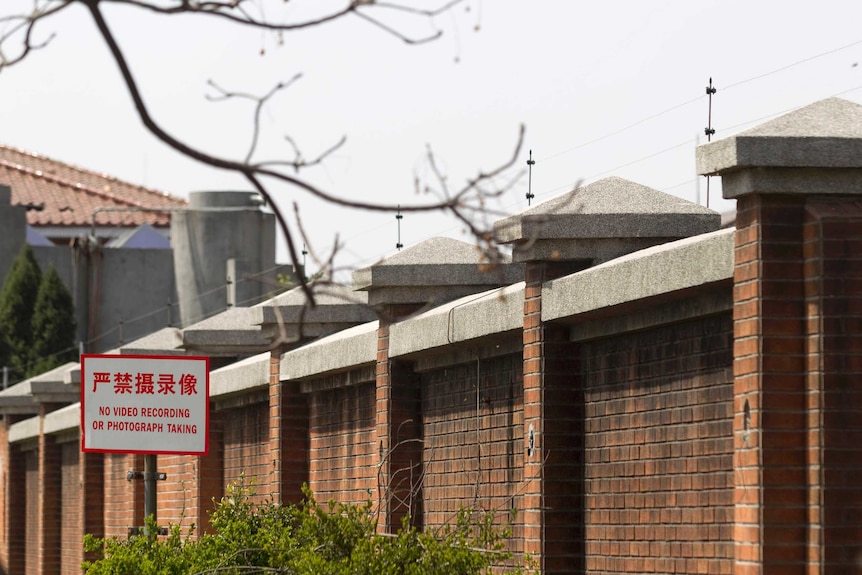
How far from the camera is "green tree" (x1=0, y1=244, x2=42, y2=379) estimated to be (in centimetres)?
4984

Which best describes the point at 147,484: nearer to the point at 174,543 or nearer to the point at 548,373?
the point at 174,543

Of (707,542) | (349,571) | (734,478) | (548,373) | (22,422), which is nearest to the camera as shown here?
(734,478)

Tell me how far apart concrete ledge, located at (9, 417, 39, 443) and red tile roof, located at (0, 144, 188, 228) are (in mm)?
26449

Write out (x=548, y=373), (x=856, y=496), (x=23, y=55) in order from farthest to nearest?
1. (x=548, y=373)
2. (x=856, y=496)
3. (x=23, y=55)

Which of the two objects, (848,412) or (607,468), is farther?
(607,468)

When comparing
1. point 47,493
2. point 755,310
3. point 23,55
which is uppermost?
point 23,55

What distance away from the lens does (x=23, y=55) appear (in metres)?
5.81

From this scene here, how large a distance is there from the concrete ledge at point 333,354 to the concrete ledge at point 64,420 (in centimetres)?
866

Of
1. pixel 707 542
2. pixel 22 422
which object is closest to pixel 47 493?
pixel 22 422

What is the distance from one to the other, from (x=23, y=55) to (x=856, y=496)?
→ 4.10 metres

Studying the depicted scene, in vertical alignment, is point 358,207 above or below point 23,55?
below

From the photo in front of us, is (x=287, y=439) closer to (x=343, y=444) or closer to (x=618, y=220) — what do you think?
(x=343, y=444)

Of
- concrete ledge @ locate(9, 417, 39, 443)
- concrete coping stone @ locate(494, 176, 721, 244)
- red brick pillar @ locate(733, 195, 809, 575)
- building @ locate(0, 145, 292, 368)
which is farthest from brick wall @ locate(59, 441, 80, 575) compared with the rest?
building @ locate(0, 145, 292, 368)

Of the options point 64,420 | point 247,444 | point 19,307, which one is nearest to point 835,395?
point 247,444
